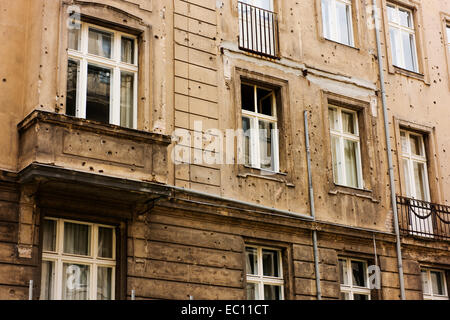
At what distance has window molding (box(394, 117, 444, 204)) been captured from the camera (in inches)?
733

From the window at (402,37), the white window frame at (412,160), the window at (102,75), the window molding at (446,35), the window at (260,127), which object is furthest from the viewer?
the window molding at (446,35)

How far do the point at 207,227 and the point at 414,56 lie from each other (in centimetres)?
874

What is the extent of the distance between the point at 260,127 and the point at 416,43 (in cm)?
613

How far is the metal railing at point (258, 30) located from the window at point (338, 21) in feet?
5.58

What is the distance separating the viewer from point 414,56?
20422 millimetres

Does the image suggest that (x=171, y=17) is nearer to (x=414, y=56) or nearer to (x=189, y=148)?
(x=189, y=148)

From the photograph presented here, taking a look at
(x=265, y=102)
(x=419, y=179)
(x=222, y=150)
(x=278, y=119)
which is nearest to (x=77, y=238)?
(x=222, y=150)

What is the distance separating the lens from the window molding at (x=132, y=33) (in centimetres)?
1382

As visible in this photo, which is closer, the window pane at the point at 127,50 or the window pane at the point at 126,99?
the window pane at the point at 126,99

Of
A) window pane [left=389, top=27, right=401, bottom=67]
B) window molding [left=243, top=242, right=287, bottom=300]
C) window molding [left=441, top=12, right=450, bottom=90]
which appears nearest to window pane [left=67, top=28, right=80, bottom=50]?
window molding [left=243, top=242, right=287, bottom=300]

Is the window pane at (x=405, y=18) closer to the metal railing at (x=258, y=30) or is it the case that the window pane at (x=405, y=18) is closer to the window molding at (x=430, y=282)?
→ the metal railing at (x=258, y=30)

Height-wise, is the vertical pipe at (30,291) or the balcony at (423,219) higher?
the balcony at (423,219)

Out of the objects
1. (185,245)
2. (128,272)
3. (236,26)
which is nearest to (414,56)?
(236,26)

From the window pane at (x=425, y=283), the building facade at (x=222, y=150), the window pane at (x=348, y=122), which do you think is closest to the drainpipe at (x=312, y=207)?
the building facade at (x=222, y=150)
